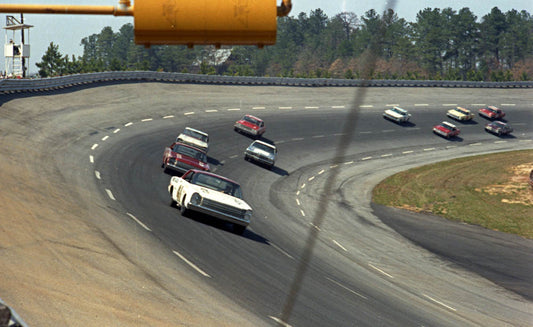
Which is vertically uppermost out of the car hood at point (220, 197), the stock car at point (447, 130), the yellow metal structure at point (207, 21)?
the yellow metal structure at point (207, 21)

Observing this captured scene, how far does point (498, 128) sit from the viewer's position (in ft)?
217

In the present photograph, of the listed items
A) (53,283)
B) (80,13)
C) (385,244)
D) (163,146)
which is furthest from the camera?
(163,146)

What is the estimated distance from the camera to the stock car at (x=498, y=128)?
66125 mm

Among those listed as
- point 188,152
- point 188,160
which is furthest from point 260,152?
point 188,160

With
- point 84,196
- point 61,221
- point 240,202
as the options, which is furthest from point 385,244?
point 61,221

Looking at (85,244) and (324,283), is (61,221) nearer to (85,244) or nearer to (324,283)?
(85,244)

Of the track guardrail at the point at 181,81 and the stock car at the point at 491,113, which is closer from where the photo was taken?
the track guardrail at the point at 181,81

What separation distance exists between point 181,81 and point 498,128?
2921 centimetres

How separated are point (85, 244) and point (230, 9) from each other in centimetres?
1030

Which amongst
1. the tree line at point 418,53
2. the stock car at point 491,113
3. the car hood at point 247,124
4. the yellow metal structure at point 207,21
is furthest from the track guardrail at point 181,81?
the tree line at point 418,53

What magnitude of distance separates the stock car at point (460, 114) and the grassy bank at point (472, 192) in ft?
55.9

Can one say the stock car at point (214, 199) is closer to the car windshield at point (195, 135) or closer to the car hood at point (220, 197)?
the car hood at point (220, 197)

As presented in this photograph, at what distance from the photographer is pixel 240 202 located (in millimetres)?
21719

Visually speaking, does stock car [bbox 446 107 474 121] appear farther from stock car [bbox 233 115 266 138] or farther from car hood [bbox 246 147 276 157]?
car hood [bbox 246 147 276 157]
